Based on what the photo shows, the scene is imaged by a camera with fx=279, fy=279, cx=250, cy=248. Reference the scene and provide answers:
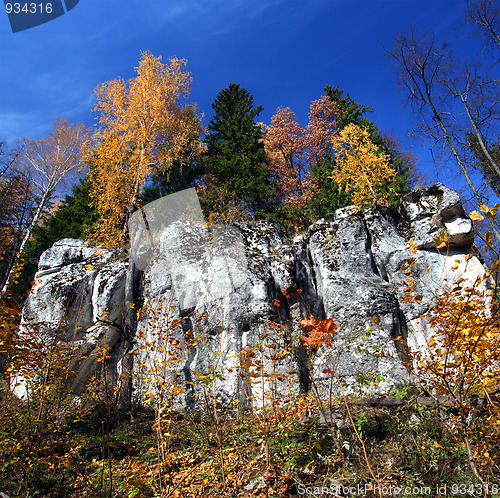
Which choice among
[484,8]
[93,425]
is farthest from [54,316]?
[484,8]

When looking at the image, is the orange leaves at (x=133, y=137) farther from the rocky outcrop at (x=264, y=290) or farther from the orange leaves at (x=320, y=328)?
the orange leaves at (x=320, y=328)

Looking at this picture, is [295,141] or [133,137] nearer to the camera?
[133,137]

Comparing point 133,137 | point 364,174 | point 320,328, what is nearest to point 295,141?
point 364,174

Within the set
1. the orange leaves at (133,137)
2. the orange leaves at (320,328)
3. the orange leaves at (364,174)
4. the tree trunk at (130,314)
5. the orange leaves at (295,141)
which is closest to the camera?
the orange leaves at (320,328)

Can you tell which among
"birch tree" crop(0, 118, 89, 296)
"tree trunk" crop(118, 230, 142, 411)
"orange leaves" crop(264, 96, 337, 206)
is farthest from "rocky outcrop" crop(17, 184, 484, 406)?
"orange leaves" crop(264, 96, 337, 206)

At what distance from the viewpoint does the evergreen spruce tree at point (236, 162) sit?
35.8 feet

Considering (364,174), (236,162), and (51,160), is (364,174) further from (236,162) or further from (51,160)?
(51,160)

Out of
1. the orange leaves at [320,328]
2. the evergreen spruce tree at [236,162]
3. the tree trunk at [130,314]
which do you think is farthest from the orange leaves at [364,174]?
the orange leaves at [320,328]

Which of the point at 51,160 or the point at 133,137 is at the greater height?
the point at 51,160

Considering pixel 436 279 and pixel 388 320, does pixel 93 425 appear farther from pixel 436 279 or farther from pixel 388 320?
pixel 436 279

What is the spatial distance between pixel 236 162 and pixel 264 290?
6649 mm

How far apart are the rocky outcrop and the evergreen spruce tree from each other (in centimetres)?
249

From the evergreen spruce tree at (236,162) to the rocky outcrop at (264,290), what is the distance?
97.9 inches

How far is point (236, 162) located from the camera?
11.6 meters
